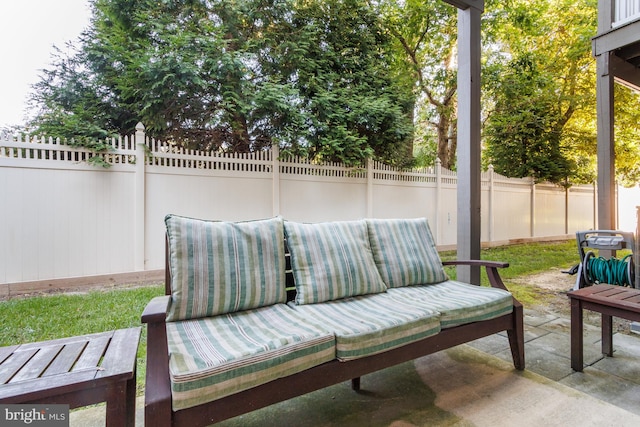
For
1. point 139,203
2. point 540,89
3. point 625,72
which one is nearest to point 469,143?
point 625,72

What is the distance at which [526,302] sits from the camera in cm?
352

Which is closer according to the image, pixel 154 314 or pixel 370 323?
pixel 154 314

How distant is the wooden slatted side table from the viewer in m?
0.93

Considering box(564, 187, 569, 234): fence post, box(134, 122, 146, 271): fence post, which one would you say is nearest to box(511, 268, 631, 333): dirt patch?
box(134, 122, 146, 271): fence post

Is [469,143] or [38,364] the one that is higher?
[469,143]

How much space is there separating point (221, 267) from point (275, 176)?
3.33 meters

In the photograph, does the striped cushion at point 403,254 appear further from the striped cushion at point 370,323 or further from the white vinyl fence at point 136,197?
the white vinyl fence at point 136,197

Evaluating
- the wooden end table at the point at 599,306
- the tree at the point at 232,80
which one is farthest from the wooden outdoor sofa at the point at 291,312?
the tree at the point at 232,80

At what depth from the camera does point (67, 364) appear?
42.8 inches

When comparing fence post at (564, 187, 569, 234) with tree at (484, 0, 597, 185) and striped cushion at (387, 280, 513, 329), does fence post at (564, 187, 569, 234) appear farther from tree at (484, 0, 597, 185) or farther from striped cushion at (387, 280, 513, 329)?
striped cushion at (387, 280, 513, 329)

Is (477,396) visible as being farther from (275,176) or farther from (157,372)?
(275,176)

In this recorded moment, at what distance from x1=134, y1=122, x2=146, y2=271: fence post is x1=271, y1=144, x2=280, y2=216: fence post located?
176cm

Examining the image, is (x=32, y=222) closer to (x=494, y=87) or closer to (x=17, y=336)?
(x=17, y=336)

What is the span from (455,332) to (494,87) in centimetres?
706
